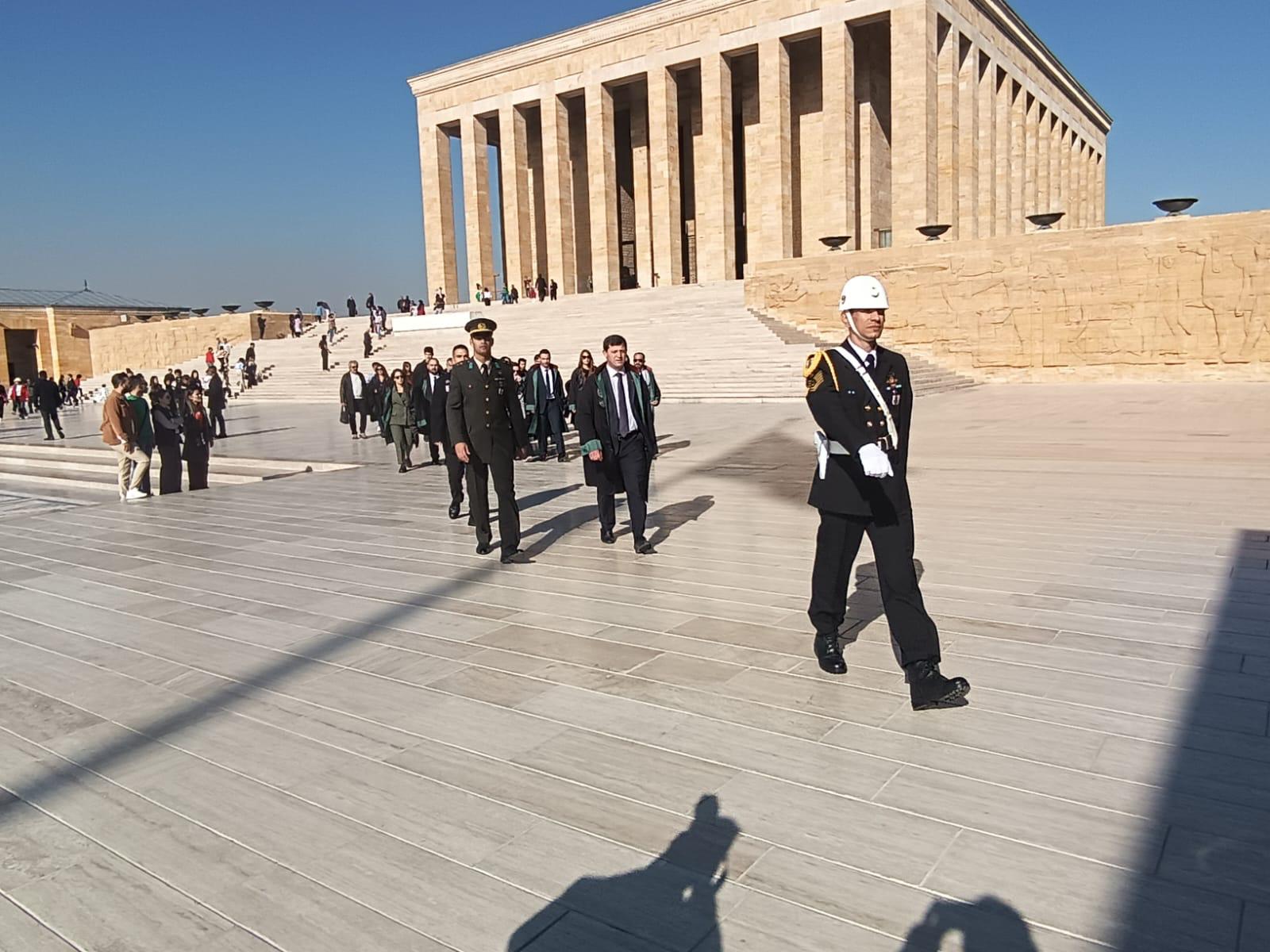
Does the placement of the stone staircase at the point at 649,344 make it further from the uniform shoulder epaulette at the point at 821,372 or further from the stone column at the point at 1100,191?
the stone column at the point at 1100,191

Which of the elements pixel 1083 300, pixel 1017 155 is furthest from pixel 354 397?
pixel 1017 155

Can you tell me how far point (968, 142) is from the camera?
116ft

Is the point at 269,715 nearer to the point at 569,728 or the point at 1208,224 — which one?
the point at 569,728

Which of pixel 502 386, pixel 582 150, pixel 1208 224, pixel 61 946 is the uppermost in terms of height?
pixel 582 150

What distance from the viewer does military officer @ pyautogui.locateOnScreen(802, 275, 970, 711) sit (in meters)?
3.64

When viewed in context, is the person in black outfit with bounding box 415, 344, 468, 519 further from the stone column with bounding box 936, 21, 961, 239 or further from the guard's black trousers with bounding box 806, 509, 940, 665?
the stone column with bounding box 936, 21, 961, 239

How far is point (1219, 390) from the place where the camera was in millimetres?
19422

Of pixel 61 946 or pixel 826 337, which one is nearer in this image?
pixel 61 946

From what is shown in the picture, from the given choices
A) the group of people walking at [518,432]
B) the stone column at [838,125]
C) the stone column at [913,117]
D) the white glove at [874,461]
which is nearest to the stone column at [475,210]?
the stone column at [838,125]

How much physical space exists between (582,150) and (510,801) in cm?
4494

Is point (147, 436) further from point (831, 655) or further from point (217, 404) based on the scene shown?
point (831, 655)

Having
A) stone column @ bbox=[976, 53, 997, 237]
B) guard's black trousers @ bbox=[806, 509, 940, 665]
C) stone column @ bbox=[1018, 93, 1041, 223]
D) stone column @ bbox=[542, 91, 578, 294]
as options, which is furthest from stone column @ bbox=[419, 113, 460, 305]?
guard's black trousers @ bbox=[806, 509, 940, 665]

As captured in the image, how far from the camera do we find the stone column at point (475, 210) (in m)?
42.9

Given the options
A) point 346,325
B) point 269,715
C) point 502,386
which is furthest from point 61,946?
point 346,325
